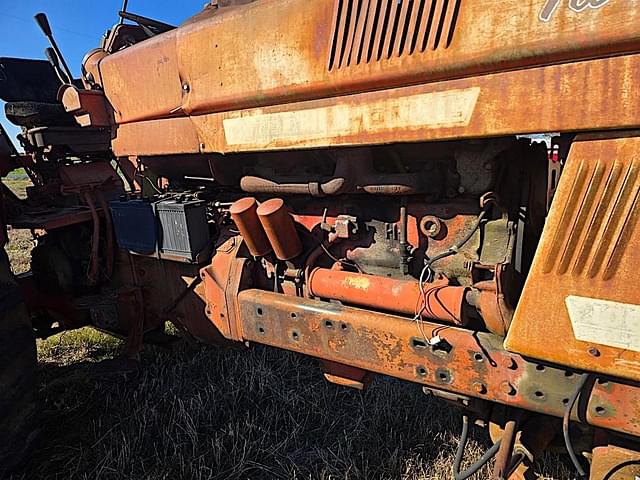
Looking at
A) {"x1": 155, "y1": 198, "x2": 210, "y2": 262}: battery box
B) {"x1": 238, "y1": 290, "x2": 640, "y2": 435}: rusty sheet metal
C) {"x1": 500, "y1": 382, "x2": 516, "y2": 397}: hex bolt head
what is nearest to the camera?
{"x1": 238, "y1": 290, "x2": 640, "y2": 435}: rusty sheet metal

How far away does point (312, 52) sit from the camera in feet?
5.74

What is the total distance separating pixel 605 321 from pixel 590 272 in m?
0.13

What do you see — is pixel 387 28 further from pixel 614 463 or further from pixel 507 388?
pixel 614 463

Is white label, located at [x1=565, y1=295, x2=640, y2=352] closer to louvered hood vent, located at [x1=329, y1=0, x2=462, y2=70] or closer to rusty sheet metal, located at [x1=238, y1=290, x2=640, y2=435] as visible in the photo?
rusty sheet metal, located at [x1=238, y1=290, x2=640, y2=435]

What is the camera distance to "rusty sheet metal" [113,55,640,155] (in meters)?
1.23

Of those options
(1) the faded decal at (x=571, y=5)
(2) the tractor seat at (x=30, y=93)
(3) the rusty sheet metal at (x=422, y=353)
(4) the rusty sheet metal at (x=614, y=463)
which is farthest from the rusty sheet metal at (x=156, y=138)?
(4) the rusty sheet metal at (x=614, y=463)

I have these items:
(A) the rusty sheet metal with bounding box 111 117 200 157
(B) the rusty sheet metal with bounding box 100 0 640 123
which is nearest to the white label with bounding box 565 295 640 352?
(B) the rusty sheet metal with bounding box 100 0 640 123

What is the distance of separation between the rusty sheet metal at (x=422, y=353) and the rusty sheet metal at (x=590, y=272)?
0.68 ft

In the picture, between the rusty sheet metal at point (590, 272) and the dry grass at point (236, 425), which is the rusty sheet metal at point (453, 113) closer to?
the rusty sheet metal at point (590, 272)

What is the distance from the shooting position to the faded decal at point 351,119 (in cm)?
149

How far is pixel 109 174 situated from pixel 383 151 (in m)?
2.02

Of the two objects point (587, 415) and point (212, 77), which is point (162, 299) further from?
point (587, 415)

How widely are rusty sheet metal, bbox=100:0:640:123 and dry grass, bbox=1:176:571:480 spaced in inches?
62.6

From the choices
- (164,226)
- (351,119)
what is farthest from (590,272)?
(164,226)
